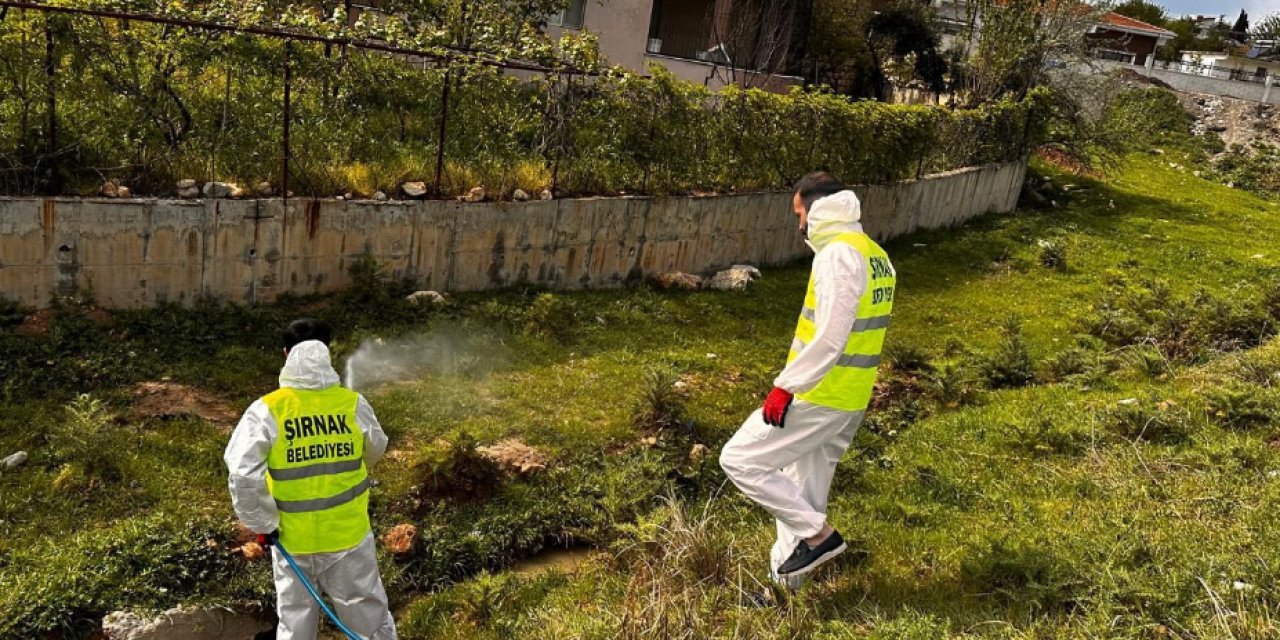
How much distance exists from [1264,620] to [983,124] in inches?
623

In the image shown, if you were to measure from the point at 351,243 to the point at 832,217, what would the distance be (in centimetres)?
599

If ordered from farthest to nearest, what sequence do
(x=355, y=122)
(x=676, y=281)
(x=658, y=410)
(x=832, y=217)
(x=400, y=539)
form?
(x=676, y=281) → (x=355, y=122) → (x=658, y=410) → (x=400, y=539) → (x=832, y=217)

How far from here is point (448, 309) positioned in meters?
9.60

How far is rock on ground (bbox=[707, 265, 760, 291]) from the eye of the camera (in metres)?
11.9

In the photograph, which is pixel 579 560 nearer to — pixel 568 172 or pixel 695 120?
pixel 568 172

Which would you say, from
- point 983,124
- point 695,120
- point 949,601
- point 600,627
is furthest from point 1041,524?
point 983,124

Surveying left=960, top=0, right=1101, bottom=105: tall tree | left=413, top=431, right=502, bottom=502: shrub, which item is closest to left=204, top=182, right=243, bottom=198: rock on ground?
left=413, top=431, right=502, bottom=502: shrub

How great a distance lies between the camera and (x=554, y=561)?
623 cm

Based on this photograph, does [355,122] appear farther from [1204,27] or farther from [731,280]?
[1204,27]

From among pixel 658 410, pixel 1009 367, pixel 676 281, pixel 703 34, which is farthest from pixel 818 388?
pixel 703 34

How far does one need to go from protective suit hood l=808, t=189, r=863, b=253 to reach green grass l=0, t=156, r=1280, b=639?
189 centimetres

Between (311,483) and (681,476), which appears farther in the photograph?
(681,476)

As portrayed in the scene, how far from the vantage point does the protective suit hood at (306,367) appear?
4277 millimetres

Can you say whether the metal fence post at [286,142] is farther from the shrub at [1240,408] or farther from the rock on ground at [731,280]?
the shrub at [1240,408]
